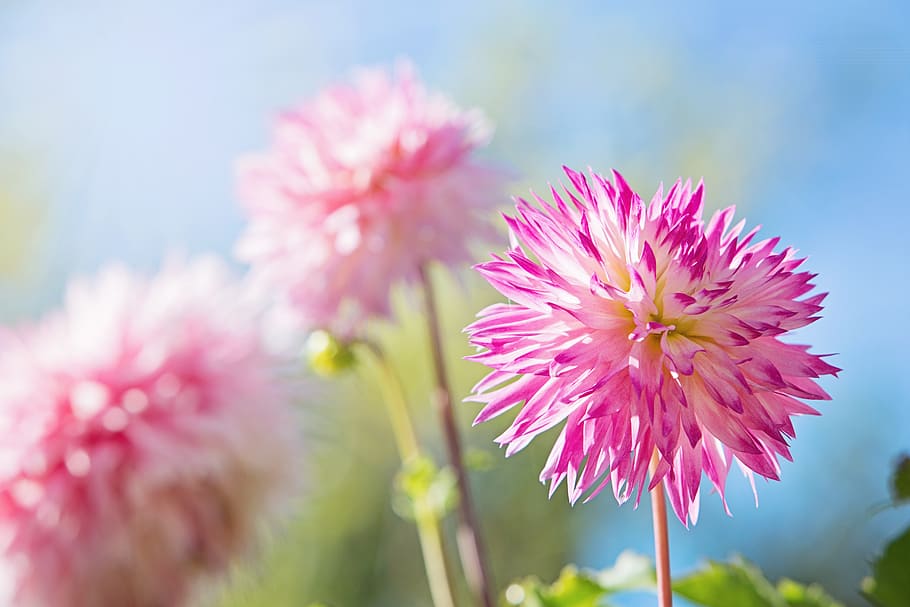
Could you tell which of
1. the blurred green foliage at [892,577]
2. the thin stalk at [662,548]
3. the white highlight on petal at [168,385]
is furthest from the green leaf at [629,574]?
the white highlight on petal at [168,385]

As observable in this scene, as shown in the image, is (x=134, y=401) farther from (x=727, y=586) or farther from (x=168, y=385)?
(x=727, y=586)

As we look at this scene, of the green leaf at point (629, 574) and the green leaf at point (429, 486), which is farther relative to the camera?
the green leaf at point (429, 486)

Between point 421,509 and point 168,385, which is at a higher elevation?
point 168,385

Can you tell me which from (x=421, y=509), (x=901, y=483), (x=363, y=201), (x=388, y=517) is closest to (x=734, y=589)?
(x=901, y=483)

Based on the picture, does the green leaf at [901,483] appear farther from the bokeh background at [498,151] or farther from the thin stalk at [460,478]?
the bokeh background at [498,151]

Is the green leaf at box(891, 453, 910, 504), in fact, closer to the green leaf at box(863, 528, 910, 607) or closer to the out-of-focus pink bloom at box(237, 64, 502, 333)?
the green leaf at box(863, 528, 910, 607)

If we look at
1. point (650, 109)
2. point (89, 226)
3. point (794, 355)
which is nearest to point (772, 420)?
point (794, 355)

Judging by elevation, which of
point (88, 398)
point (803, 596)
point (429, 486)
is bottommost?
point (803, 596)
